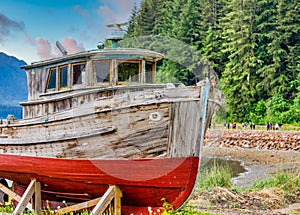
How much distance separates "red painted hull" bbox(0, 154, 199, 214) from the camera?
888cm

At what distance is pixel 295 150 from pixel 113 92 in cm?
2430

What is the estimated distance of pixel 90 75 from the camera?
9.86 meters

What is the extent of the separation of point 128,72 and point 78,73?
1103mm

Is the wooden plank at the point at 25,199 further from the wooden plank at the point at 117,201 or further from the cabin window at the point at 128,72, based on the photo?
the cabin window at the point at 128,72

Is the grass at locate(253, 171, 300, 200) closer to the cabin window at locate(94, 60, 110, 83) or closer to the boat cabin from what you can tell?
the boat cabin

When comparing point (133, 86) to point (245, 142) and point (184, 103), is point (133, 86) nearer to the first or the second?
point (184, 103)

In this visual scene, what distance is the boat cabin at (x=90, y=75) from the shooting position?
977cm

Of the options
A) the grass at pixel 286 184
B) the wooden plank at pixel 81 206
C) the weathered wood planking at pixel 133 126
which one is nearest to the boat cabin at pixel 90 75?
the weathered wood planking at pixel 133 126

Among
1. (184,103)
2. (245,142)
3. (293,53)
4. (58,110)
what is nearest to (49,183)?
(58,110)

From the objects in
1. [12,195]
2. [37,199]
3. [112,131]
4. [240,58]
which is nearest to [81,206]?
[37,199]

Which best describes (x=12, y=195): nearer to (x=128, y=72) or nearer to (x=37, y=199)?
(x=37, y=199)

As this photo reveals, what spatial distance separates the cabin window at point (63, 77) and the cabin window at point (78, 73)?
27cm

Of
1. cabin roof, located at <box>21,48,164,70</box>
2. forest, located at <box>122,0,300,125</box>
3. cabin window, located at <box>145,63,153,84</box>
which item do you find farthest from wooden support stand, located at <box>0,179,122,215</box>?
forest, located at <box>122,0,300,125</box>

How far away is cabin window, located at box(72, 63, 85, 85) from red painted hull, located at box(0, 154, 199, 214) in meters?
1.73
